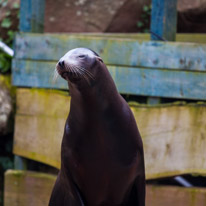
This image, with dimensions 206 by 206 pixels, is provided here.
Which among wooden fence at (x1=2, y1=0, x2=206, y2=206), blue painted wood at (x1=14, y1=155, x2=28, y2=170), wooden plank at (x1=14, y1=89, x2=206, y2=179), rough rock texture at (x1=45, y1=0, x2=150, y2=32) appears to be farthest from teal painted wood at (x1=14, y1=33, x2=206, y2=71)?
rough rock texture at (x1=45, y1=0, x2=150, y2=32)

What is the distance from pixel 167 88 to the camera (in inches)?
182

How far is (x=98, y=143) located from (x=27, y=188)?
8.21 feet

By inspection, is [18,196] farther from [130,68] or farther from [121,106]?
[121,106]

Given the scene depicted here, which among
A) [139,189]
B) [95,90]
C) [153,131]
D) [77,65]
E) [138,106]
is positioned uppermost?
[77,65]

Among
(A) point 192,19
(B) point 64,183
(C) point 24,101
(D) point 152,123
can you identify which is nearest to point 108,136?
(B) point 64,183

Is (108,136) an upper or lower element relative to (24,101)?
upper

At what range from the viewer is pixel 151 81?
466cm

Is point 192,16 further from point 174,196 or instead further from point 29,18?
point 174,196

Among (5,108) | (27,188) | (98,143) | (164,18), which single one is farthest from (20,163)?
(98,143)

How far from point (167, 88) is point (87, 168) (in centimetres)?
203

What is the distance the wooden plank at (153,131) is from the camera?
14.5 ft

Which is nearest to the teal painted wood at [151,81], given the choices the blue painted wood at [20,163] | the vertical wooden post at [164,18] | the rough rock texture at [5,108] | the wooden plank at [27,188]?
the vertical wooden post at [164,18]

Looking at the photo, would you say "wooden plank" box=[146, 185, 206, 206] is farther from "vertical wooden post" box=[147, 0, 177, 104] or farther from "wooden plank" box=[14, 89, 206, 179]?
"vertical wooden post" box=[147, 0, 177, 104]

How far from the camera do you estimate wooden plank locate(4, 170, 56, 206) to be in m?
4.96
